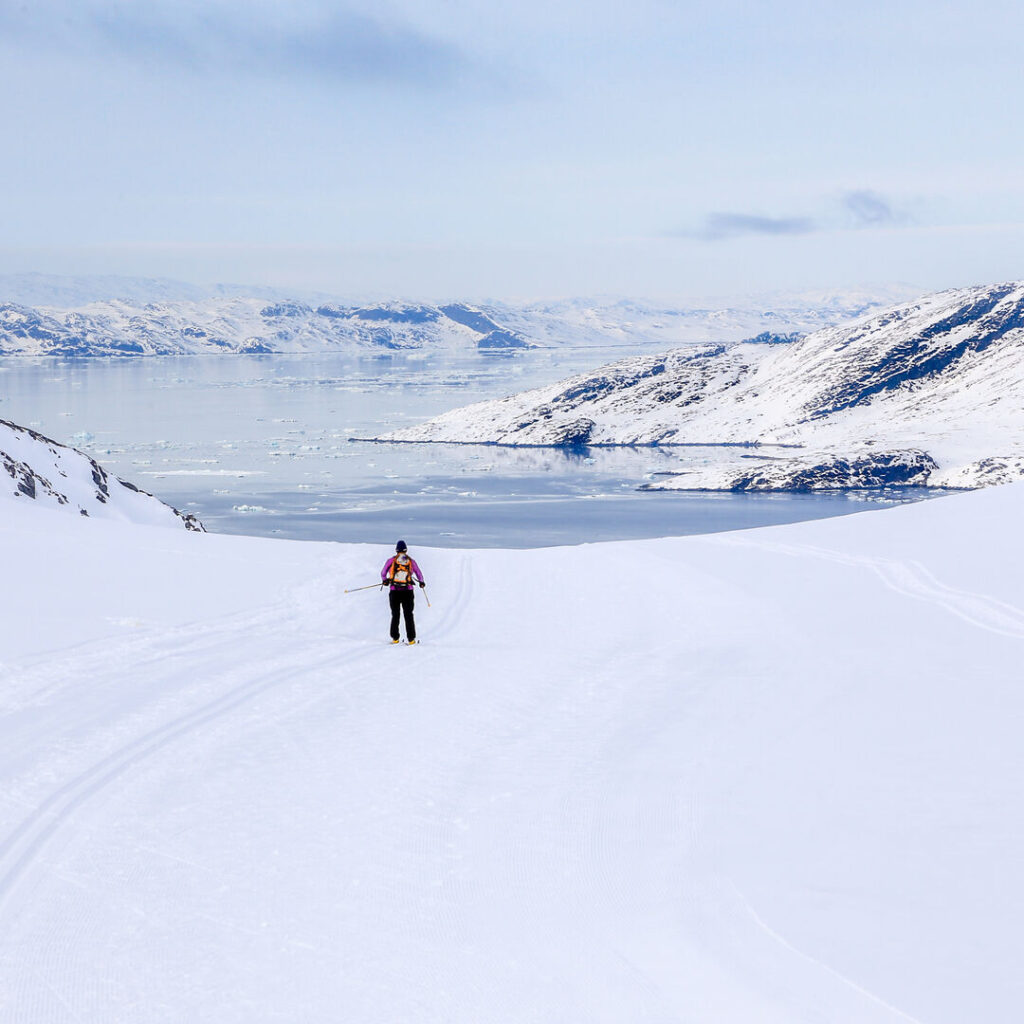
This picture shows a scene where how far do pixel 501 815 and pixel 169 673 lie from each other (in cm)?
636

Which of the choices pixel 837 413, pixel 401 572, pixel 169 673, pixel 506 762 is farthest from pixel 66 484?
pixel 837 413

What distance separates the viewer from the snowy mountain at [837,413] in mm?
124812

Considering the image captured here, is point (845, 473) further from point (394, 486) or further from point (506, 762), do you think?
point (506, 762)

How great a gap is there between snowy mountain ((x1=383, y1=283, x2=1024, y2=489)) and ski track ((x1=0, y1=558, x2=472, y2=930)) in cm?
10231

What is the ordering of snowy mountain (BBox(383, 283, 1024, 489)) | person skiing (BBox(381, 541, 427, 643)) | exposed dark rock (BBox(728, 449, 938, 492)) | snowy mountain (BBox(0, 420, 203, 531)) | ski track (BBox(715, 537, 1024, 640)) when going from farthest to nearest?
snowy mountain (BBox(383, 283, 1024, 489)) < exposed dark rock (BBox(728, 449, 938, 492)) < snowy mountain (BBox(0, 420, 203, 531)) < ski track (BBox(715, 537, 1024, 640)) < person skiing (BBox(381, 541, 427, 643))

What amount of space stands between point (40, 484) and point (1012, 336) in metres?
186

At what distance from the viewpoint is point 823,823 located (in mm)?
8836

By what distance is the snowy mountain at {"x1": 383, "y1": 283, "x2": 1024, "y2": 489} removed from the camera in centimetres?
12481

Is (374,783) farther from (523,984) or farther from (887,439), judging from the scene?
(887,439)

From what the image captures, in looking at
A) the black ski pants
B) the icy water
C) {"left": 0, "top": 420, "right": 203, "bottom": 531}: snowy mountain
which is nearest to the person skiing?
the black ski pants

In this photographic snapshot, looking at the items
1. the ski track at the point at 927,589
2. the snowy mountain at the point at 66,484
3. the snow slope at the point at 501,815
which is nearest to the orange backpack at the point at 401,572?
the snow slope at the point at 501,815

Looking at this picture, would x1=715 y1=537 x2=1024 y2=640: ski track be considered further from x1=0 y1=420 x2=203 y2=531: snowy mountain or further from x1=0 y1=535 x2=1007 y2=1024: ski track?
x1=0 y1=420 x2=203 y2=531: snowy mountain

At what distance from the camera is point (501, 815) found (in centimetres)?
891

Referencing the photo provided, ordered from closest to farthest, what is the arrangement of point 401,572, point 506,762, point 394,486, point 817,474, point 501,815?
point 501,815
point 506,762
point 401,572
point 394,486
point 817,474
